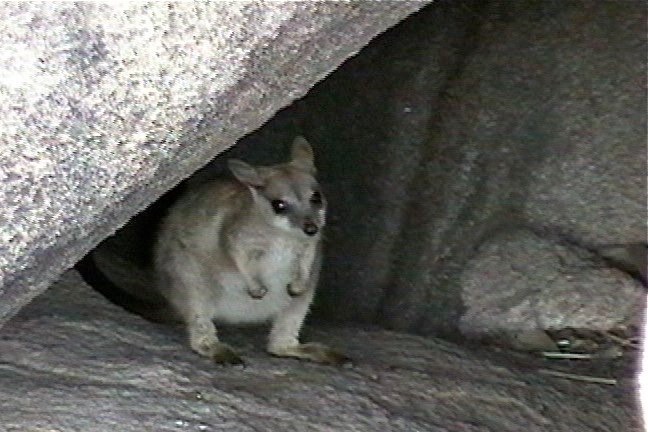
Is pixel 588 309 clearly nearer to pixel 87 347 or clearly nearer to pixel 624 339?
pixel 624 339

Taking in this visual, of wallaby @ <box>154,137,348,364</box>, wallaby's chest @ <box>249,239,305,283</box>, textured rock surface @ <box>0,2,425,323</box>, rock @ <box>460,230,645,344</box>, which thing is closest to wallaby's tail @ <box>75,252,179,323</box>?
wallaby @ <box>154,137,348,364</box>

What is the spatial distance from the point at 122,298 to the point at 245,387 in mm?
667

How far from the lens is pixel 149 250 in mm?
3377

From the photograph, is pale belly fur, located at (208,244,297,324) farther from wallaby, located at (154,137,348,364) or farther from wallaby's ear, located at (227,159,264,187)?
wallaby's ear, located at (227,159,264,187)

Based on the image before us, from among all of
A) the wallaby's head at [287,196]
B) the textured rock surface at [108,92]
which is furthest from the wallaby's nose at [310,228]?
the textured rock surface at [108,92]

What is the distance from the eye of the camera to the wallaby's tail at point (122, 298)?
303cm

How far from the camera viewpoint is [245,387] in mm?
2523

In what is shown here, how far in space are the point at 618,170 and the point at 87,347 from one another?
152cm

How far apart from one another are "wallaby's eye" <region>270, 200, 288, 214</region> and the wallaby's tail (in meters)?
0.38

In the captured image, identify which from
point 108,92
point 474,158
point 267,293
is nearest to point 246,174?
point 267,293

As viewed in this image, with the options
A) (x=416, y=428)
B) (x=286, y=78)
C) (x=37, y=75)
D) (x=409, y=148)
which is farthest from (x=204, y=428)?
(x=409, y=148)

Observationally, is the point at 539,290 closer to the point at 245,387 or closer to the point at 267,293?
the point at 267,293

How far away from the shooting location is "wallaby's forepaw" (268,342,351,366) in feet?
9.12

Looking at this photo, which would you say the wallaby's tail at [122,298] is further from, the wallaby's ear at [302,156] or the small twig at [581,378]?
the small twig at [581,378]
